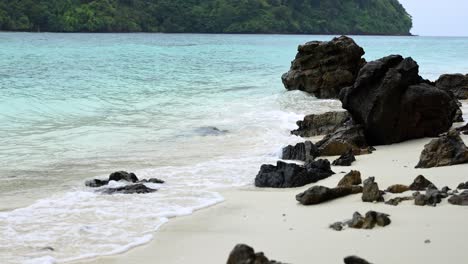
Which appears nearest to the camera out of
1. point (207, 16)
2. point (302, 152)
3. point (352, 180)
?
point (352, 180)

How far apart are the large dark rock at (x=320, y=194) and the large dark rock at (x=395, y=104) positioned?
450 cm

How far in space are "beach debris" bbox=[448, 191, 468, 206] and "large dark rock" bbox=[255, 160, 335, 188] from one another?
248 centimetres

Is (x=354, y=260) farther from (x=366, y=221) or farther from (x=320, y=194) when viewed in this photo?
(x=320, y=194)

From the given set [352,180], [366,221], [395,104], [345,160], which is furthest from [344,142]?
[366,221]

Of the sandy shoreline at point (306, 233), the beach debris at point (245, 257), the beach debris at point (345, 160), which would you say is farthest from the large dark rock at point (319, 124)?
the beach debris at point (245, 257)

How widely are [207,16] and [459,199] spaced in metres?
124

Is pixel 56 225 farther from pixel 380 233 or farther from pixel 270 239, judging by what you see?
pixel 380 233

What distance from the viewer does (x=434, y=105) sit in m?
12.0

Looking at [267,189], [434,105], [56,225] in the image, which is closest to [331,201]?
[267,189]

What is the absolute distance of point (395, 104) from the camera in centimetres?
1170

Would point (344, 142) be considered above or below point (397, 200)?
below

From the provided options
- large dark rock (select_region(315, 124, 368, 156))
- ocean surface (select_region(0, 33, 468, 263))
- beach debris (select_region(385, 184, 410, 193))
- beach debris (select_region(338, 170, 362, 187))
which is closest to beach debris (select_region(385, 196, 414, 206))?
beach debris (select_region(385, 184, 410, 193))

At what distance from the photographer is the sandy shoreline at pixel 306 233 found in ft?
17.0

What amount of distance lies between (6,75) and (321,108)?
17.8 m
